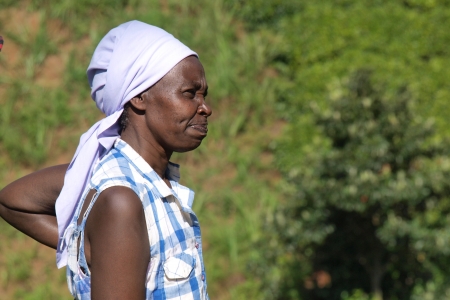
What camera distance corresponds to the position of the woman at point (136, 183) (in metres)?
1.73

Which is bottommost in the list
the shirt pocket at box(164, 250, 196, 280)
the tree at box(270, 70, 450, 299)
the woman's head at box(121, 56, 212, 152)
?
the tree at box(270, 70, 450, 299)

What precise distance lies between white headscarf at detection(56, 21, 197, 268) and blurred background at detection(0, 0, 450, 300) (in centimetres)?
287

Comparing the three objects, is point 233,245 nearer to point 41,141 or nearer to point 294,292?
point 294,292

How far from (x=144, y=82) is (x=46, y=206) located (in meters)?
0.63

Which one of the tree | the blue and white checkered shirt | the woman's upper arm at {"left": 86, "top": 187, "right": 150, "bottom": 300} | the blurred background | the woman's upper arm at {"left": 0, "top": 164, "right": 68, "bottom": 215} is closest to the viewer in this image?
the woman's upper arm at {"left": 86, "top": 187, "right": 150, "bottom": 300}

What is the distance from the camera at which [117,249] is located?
5.62 ft

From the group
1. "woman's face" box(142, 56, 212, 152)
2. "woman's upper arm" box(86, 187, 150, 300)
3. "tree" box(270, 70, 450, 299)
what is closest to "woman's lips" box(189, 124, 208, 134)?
"woman's face" box(142, 56, 212, 152)

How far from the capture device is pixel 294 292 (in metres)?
5.20

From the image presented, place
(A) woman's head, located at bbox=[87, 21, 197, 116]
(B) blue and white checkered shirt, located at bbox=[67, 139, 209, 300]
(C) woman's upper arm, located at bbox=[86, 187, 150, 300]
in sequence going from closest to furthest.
Answer: (C) woman's upper arm, located at bbox=[86, 187, 150, 300] < (B) blue and white checkered shirt, located at bbox=[67, 139, 209, 300] < (A) woman's head, located at bbox=[87, 21, 197, 116]

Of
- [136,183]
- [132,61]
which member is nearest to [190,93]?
[132,61]

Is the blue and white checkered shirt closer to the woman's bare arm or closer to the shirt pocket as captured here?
the shirt pocket

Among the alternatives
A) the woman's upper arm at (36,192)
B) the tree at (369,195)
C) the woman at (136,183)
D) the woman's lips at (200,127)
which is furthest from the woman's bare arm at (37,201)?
the tree at (369,195)

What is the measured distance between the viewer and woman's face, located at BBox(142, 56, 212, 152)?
1.99 meters

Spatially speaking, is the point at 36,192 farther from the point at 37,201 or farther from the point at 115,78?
the point at 115,78
